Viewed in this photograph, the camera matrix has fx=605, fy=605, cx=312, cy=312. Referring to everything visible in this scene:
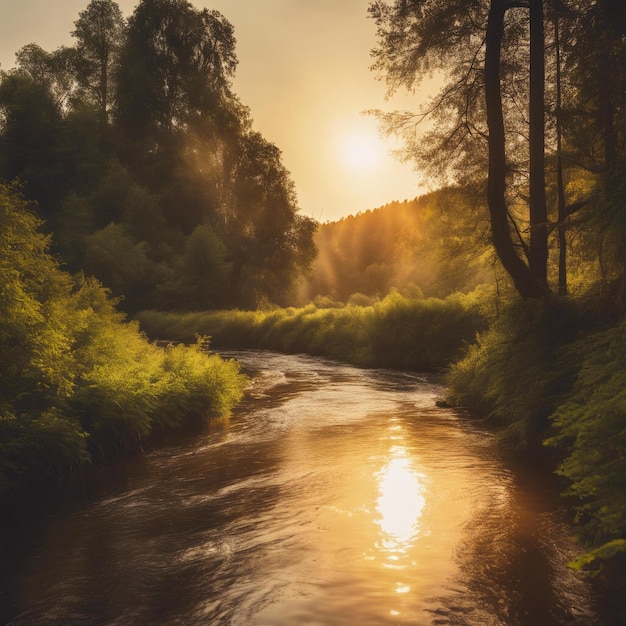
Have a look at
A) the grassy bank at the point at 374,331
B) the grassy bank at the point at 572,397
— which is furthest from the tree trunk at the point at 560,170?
the grassy bank at the point at 374,331

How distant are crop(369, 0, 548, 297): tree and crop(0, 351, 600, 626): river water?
4.53 metres

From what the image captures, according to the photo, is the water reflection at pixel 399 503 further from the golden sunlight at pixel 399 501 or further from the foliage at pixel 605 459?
the foliage at pixel 605 459

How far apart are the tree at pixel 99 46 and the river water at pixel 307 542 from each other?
187 feet

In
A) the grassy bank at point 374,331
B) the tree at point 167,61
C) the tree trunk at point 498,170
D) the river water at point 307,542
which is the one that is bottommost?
the river water at point 307,542

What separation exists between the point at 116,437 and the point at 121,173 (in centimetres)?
4692

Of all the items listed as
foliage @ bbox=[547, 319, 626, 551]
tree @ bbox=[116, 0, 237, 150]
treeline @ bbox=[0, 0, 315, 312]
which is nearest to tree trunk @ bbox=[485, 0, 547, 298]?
foliage @ bbox=[547, 319, 626, 551]

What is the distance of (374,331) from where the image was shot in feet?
89.0

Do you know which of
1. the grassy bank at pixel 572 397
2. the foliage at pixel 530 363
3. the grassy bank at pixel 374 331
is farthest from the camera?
the grassy bank at pixel 374 331

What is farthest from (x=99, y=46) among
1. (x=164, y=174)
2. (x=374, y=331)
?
(x=374, y=331)

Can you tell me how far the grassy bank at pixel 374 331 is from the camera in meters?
24.6

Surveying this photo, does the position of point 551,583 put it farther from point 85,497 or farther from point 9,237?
point 9,237

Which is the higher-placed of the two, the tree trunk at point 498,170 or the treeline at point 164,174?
the treeline at point 164,174

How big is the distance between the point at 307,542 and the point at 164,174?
5395 cm

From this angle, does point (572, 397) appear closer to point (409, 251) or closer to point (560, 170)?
point (560, 170)
